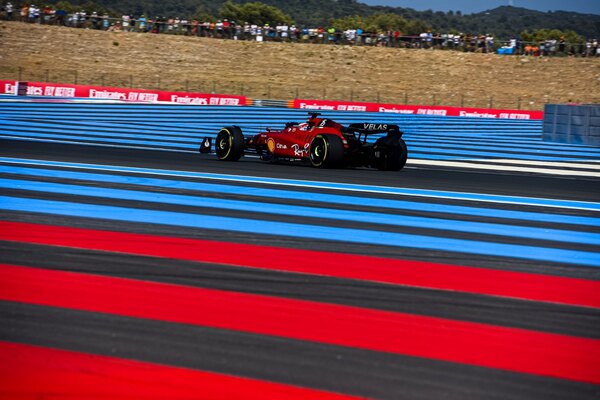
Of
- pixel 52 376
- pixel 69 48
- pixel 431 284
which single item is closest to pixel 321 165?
pixel 431 284

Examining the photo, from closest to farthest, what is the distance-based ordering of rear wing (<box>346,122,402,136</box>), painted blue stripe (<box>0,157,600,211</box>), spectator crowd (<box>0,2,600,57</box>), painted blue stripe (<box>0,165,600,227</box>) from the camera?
1. painted blue stripe (<box>0,165,600,227</box>)
2. painted blue stripe (<box>0,157,600,211</box>)
3. rear wing (<box>346,122,402,136</box>)
4. spectator crowd (<box>0,2,600,57</box>)

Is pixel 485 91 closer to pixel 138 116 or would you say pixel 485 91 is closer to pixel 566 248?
pixel 138 116

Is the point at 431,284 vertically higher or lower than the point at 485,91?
lower

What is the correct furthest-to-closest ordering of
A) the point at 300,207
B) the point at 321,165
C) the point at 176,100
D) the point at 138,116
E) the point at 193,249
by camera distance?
the point at 176,100 → the point at 138,116 → the point at 321,165 → the point at 300,207 → the point at 193,249

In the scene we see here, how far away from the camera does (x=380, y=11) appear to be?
190 metres

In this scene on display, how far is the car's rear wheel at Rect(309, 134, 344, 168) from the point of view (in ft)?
46.2

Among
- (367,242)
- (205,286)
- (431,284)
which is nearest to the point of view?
(205,286)

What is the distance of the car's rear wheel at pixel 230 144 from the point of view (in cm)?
1499

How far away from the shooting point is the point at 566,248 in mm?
8391

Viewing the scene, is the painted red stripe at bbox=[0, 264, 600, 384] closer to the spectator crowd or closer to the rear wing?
the rear wing

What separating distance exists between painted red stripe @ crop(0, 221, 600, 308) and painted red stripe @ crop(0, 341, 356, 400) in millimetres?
2364

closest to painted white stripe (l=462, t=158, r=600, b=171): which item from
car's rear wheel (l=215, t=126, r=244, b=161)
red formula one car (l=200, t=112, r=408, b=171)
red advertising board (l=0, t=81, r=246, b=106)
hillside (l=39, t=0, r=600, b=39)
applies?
red formula one car (l=200, t=112, r=408, b=171)

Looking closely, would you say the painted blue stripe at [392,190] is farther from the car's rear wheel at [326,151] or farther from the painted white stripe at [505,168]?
the painted white stripe at [505,168]

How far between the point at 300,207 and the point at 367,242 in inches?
86.3
